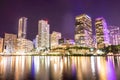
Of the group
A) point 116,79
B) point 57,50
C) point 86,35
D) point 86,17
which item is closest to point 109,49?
point 57,50

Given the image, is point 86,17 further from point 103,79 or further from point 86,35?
point 103,79

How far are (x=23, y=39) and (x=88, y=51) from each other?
21.7 m

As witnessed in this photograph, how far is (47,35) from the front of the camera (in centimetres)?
5750

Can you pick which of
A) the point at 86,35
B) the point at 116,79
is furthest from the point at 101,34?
the point at 116,79

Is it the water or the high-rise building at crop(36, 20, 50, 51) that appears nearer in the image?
the water

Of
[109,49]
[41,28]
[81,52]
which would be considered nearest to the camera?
[109,49]

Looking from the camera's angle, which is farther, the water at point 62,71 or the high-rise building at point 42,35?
the high-rise building at point 42,35

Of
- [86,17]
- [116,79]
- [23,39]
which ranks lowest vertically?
[116,79]

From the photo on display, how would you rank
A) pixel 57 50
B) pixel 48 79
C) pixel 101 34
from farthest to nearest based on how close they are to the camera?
pixel 101 34
pixel 57 50
pixel 48 79

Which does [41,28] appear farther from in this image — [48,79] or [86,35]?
[48,79]

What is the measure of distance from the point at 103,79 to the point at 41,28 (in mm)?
50026

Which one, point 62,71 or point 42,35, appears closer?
point 62,71

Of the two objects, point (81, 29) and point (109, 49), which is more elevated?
point (81, 29)

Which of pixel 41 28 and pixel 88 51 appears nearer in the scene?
pixel 88 51
